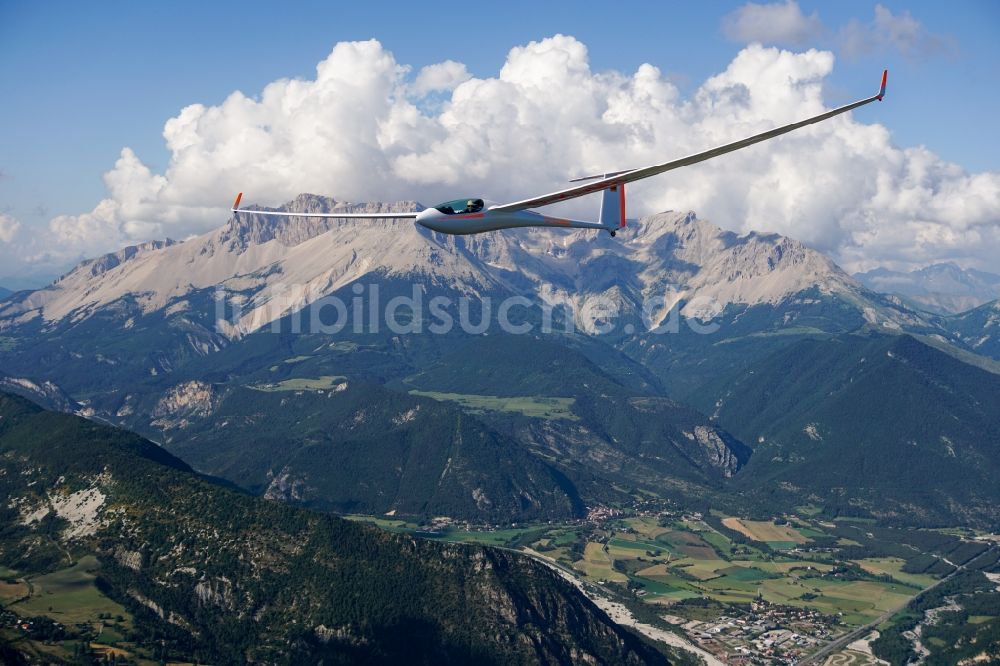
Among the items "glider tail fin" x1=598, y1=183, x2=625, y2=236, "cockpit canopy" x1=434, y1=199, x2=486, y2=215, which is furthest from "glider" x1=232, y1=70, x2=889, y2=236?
"glider tail fin" x1=598, y1=183, x2=625, y2=236

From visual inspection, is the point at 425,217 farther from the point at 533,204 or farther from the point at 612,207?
the point at 612,207

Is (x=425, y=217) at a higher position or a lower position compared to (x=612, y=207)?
lower

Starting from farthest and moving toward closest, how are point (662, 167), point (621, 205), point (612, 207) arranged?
point (612, 207), point (621, 205), point (662, 167)

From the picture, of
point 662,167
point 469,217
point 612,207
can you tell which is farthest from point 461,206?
point 612,207

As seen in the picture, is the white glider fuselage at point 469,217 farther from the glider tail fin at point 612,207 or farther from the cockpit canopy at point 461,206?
the glider tail fin at point 612,207

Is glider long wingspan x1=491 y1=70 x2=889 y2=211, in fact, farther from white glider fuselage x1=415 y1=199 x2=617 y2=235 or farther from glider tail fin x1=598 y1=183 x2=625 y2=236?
glider tail fin x1=598 y1=183 x2=625 y2=236

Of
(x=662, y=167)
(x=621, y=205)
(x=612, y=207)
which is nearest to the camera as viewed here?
(x=662, y=167)
